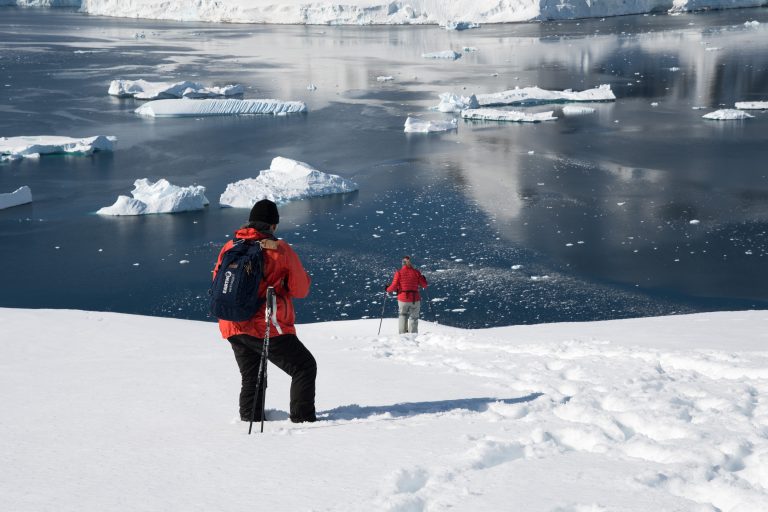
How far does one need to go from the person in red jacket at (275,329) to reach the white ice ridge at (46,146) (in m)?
20.0

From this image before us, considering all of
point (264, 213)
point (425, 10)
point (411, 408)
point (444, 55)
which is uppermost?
point (425, 10)

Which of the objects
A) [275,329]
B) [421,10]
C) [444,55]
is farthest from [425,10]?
[275,329]

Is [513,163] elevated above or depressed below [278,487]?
below

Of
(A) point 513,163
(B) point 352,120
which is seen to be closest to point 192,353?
(A) point 513,163

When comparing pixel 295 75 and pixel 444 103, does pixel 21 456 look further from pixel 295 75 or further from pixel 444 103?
pixel 295 75

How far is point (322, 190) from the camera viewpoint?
1822 cm

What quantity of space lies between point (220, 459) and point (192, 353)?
2.60m

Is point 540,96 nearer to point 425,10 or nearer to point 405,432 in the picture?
point 405,432

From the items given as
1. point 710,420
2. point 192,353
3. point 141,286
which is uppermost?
point 710,420

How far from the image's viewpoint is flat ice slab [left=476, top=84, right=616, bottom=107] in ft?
97.1

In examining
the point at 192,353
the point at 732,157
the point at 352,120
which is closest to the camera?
the point at 192,353

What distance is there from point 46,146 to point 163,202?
7037 millimetres

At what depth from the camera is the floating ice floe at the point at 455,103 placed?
2822cm

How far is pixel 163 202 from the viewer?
1711 cm
